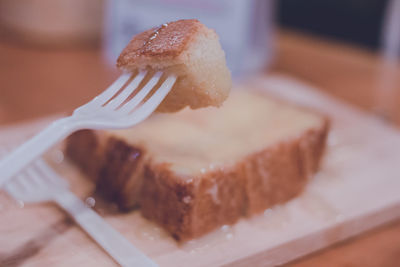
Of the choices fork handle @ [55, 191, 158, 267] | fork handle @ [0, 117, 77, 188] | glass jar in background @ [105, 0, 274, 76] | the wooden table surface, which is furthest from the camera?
glass jar in background @ [105, 0, 274, 76]

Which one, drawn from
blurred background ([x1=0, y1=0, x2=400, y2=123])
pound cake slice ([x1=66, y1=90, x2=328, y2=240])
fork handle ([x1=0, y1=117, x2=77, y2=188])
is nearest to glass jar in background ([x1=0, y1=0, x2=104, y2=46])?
blurred background ([x1=0, y1=0, x2=400, y2=123])

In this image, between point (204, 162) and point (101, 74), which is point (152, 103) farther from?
point (101, 74)

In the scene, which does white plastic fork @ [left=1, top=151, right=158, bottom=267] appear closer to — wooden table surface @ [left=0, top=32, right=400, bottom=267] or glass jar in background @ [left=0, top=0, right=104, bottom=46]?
wooden table surface @ [left=0, top=32, right=400, bottom=267]

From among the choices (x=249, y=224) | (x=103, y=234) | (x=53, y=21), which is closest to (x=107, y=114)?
(x=103, y=234)

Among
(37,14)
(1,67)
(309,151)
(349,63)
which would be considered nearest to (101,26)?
(37,14)

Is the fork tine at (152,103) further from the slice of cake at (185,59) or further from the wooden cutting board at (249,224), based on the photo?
the wooden cutting board at (249,224)

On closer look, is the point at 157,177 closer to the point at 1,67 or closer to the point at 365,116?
the point at 365,116
